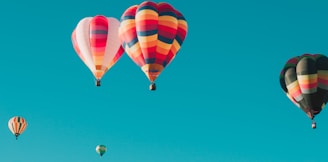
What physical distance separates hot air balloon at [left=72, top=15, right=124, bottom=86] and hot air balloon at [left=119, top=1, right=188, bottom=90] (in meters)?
2.75

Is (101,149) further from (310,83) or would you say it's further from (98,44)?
(310,83)

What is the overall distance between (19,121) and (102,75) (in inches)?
832

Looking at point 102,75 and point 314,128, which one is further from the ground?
point 102,75

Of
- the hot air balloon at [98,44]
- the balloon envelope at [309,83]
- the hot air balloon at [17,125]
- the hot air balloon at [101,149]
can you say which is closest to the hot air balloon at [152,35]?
the hot air balloon at [98,44]

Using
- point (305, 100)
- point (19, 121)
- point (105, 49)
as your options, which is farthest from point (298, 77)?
point (19, 121)

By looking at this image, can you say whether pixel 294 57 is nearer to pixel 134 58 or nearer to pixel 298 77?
pixel 298 77

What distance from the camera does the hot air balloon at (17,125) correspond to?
66.2 m

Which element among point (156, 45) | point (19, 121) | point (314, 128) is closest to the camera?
point (156, 45)


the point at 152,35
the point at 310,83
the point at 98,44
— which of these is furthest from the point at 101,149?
the point at 310,83

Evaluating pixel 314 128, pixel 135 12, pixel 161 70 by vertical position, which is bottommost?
pixel 314 128

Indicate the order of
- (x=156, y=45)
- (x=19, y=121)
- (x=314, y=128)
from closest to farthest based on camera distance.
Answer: (x=156, y=45), (x=314, y=128), (x=19, y=121)

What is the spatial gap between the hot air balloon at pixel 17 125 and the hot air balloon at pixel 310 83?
27249 mm

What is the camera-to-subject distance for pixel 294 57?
48812 mm

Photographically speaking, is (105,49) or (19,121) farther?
(19,121)
